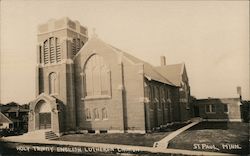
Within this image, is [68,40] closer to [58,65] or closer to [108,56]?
[58,65]

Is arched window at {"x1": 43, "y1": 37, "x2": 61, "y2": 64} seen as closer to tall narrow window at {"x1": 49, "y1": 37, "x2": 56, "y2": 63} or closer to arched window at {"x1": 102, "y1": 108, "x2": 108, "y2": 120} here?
tall narrow window at {"x1": 49, "y1": 37, "x2": 56, "y2": 63}

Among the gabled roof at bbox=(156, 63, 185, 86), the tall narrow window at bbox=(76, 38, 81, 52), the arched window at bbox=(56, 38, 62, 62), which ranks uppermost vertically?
the tall narrow window at bbox=(76, 38, 81, 52)

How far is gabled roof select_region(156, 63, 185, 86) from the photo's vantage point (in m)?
33.7

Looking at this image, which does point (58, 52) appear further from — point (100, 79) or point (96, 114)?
point (96, 114)

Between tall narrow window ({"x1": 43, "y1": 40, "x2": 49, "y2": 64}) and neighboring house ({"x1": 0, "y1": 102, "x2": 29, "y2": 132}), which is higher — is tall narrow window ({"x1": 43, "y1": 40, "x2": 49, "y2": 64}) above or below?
above

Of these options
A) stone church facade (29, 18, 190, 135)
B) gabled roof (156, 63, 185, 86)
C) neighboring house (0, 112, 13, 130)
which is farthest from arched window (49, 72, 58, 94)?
gabled roof (156, 63, 185, 86)

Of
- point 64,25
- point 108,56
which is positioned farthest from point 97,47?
point 64,25

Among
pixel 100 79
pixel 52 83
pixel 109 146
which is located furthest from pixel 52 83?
pixel 109 146

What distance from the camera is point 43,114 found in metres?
24.1

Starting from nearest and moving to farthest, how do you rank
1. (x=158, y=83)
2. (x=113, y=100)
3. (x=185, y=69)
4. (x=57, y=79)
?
(x=113, y=100)
(x=57, y=79)
(x=158, y=83)
(x=185, y=69)

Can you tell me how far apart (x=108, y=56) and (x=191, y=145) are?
10999mm

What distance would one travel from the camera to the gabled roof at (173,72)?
33688 mm

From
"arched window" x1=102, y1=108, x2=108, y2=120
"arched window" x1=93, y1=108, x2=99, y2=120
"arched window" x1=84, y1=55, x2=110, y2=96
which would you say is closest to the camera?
"arched window" x1=102, y1=108, x2=108, y2=120

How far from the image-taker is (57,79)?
2447cm
